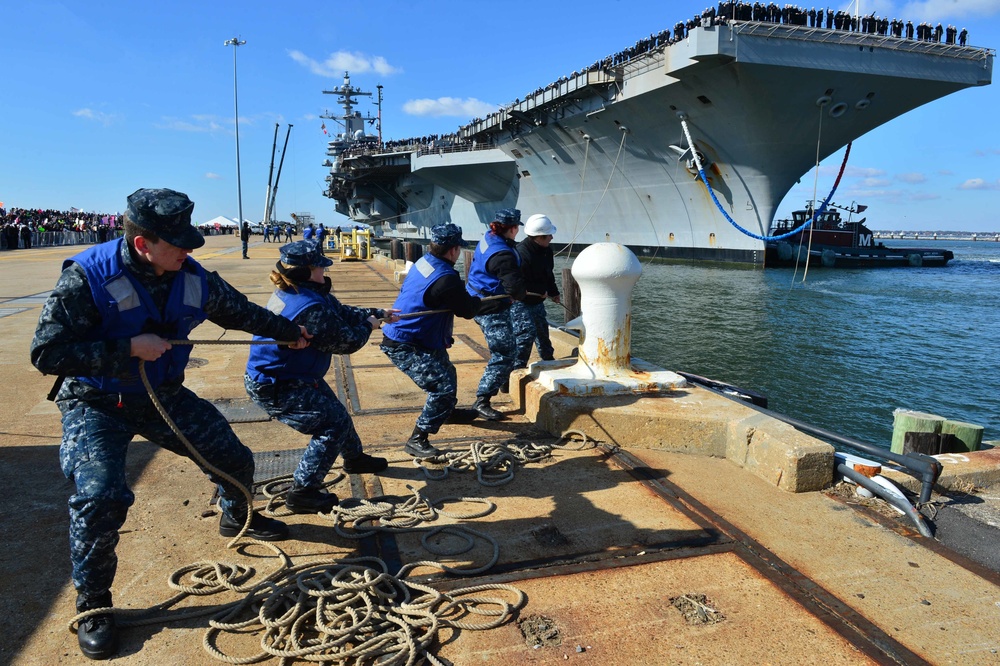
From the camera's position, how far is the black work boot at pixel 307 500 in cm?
336

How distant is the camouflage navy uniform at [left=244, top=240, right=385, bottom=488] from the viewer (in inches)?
131

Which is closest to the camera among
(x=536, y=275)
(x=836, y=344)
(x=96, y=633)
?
(x=96, y=633)

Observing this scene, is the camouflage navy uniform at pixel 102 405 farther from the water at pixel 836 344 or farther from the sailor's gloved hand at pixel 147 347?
the water at pixel 836 344

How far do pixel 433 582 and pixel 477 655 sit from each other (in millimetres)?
519

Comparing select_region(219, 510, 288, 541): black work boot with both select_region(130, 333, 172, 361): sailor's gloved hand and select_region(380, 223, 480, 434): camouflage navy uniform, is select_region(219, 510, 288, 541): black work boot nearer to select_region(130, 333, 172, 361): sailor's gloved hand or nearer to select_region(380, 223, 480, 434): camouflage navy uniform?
select_region(130, 333, 172, 361): sailor's gloved hand

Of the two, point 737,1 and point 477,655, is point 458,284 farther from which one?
point 737,1

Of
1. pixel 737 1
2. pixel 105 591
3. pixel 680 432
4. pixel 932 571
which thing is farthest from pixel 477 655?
pixel 737 1

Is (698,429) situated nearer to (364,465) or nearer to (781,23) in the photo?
(364,465)

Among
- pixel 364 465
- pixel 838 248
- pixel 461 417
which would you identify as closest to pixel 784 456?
pixel 461 417

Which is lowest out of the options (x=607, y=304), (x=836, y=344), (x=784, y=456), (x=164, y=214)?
(x=836, y=344)

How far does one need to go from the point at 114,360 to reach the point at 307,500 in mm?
1379

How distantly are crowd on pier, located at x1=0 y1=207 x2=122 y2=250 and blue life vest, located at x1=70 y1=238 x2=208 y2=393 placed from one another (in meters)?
31.4

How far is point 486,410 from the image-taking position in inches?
203

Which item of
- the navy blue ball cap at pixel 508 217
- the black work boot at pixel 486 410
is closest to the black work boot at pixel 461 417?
the black work boot at pixel 486 410
